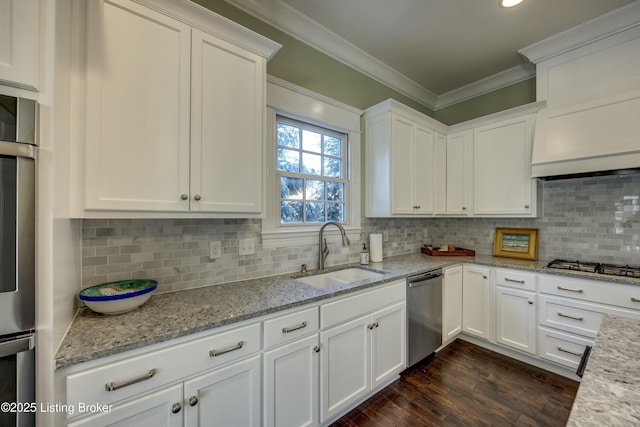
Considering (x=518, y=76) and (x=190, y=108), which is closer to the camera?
(x=190, y=108)

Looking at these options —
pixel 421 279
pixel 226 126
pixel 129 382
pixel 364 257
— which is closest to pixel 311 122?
pixel 226 126

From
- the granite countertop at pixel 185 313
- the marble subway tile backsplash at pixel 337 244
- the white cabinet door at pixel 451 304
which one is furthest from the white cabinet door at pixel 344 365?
the white cabinet door at pixel 451 304

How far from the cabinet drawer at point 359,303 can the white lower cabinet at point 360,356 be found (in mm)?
49

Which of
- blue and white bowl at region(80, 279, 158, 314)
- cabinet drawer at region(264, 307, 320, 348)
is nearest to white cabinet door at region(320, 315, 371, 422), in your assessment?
cabinet drawer at region(264, 307, 320, 348)

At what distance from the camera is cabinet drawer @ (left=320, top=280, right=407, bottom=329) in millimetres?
1619

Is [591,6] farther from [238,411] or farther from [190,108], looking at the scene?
[238,411]

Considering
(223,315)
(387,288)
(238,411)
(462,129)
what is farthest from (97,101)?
(462,129)

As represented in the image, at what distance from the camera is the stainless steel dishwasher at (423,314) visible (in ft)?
7.23

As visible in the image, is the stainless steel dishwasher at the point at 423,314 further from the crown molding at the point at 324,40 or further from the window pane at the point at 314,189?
the crown molding at the point at 324,40

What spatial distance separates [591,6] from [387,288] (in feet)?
8.87

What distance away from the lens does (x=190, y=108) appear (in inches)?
54.9

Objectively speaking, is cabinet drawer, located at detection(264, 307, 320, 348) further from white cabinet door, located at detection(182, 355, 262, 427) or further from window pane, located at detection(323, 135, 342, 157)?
window pane, located at detection(323, 135, 342, 157)

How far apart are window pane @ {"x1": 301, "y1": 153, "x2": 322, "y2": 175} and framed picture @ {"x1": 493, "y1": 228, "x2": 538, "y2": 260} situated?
86.1 inches

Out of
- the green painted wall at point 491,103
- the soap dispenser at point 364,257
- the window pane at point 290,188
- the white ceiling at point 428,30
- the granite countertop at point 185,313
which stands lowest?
the granite countertop at point 185,313
